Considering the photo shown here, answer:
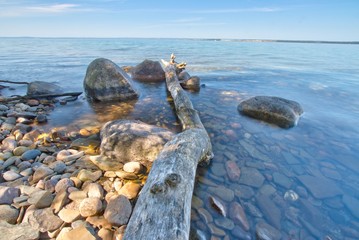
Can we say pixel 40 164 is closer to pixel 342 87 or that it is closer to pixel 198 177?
pixel 198 177

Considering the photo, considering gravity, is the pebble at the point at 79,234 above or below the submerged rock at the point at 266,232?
above

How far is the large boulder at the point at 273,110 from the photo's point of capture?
6.90 metres

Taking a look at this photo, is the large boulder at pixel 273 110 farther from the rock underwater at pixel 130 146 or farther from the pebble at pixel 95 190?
the pebble at pixel 95 190

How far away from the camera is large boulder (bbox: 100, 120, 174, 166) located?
4371mm

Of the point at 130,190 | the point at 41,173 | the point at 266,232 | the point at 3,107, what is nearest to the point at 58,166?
the point at 41,173

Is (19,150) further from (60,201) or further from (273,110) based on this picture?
(273,110)

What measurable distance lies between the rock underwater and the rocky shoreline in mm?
226

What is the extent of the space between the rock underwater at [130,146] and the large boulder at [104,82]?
4256 mm

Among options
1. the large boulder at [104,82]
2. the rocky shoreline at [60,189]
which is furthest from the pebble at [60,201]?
the large boulder at [104,82]

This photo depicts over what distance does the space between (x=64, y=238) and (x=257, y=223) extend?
107 inches

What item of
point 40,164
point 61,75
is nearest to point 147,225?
point 40,164

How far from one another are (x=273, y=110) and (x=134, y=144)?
16.6ft

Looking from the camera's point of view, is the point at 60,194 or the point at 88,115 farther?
the point at 88,115

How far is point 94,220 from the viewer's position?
2.92 m
